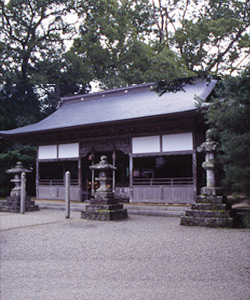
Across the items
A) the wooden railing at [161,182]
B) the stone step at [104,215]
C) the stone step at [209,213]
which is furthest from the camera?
the wooden railing at [161,182]

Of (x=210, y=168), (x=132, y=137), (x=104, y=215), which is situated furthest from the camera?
(x=132, y=137)

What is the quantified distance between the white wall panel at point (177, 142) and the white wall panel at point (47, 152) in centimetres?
581

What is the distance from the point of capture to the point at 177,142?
38.3 feet

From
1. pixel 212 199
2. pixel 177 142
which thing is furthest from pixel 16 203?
pixel 212 199

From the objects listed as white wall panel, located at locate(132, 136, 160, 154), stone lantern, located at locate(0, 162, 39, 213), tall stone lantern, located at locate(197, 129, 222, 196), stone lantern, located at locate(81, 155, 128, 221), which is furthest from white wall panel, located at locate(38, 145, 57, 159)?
tall stone lantern, located at locate(197, 129, 222, 196)

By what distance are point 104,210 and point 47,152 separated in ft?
23.1

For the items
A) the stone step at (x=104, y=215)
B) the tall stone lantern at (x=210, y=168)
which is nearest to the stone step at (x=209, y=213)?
the tall stone lantern at (x=210, y=168)

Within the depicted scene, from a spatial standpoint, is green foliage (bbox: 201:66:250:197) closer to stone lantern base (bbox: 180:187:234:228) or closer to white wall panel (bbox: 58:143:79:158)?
stone lantern base (bbox: 180:187:234:228)

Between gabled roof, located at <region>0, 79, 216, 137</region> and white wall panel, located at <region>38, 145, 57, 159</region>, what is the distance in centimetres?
105

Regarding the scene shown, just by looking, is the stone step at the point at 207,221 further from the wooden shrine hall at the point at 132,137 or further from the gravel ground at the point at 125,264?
the wooden shrine hall at the point at 132,137

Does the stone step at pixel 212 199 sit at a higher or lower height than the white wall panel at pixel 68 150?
lower

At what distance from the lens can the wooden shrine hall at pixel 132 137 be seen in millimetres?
11461

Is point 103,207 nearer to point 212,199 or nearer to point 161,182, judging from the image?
point 212,199

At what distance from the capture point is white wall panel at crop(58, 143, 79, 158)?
562 inches
